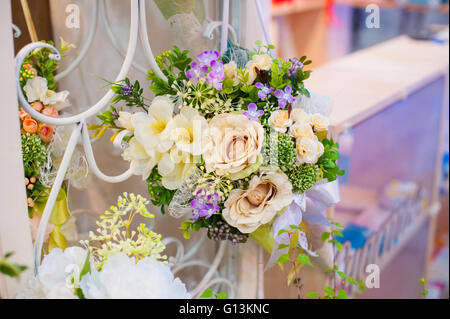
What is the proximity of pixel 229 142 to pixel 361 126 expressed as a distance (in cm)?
108

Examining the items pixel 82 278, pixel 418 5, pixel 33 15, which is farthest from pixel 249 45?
pixel 418 5

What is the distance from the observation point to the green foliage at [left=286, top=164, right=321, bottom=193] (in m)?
0.70

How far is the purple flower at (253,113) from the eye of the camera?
67cm

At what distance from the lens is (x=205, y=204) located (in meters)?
0.69

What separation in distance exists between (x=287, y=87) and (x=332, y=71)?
787 millimetres

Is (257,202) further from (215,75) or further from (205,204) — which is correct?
(215,75)

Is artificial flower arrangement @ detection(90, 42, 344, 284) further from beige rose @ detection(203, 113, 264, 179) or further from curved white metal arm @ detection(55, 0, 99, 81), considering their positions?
curved white metal arm @ detection(55, 0, 99, 81)

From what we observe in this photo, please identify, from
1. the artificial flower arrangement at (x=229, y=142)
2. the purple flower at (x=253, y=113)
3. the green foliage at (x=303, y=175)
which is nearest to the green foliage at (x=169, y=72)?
the artificial flower arrangement at (x=229, y=142)

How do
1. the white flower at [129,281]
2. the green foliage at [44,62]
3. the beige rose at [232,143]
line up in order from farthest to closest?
the green foliage at [44,62] → the beige rose at [232,143] → the white flower at [129,281]

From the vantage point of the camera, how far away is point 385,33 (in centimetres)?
346

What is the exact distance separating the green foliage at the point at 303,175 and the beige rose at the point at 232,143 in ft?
0.25

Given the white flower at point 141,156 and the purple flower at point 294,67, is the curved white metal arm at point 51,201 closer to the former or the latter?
the white flower at point 141,156

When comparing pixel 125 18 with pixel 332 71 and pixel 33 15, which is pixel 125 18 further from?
pixel 332 71

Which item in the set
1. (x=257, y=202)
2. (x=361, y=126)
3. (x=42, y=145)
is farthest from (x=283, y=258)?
(x=361, y=126)
